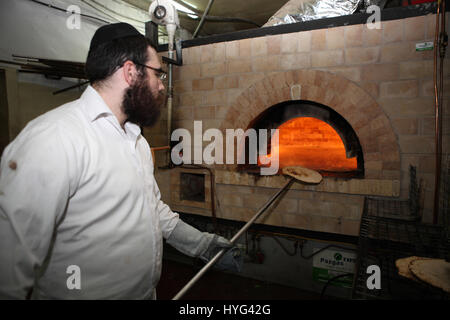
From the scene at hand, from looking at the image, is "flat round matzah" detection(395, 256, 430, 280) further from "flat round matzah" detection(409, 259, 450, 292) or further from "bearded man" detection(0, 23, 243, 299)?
"bearded man" detection(0, 23, 243, 299)

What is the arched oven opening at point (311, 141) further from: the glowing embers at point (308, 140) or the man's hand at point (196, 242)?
the man's hand at point (196, 242)

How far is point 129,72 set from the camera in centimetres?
137

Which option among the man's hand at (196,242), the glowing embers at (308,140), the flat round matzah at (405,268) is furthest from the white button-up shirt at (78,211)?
the glowing embers at (308,140)

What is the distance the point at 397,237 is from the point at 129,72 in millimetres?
2389

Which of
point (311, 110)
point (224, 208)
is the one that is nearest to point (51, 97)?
point (224, 208)

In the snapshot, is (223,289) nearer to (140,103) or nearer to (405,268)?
(405,268)

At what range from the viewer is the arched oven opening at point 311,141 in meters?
3.17

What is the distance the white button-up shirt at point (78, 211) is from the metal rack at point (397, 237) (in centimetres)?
144

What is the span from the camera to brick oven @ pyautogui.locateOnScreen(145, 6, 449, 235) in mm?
2641

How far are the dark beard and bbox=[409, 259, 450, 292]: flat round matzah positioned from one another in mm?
1928

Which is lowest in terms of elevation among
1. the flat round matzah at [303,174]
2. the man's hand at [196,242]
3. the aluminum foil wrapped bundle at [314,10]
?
the man's hand at [196,242]

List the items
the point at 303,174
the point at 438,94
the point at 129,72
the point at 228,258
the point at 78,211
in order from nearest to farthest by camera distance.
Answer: the point at 78,211, the point at 129,72, the point at 228,258, the point at 438,94, the point at 303,174

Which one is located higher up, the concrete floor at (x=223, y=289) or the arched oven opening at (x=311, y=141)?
the arched oven opening at (x=311, y=141)

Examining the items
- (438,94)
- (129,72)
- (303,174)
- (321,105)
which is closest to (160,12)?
(321,105)
